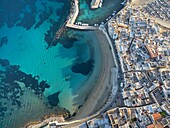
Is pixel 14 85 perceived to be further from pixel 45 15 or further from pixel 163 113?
pixel 163 113

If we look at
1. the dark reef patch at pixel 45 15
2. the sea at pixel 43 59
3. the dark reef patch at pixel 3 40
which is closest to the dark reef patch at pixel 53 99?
the sea at pixel 43 59

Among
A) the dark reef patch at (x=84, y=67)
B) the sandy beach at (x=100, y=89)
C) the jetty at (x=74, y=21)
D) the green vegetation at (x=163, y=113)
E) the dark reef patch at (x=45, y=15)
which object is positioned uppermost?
the dark reef patch at (x=45, y=15)

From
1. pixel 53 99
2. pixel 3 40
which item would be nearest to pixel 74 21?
pixel 3 40

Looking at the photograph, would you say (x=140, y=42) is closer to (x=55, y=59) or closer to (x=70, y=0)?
(x=55, y=59)

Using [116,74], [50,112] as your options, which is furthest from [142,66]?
[50,112]

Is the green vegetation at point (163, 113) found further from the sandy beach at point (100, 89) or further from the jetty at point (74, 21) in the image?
the jetty at point (74, 21)

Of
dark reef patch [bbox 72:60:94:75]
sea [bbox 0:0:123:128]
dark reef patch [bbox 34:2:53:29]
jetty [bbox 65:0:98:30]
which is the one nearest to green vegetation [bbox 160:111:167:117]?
sea [bbox 0:0:123:128]

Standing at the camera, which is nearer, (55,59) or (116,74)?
(116,74)
